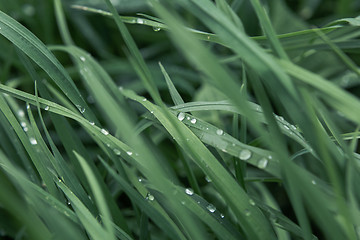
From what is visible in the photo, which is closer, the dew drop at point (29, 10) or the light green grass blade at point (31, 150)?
the light green grass blade at point (31, 150)

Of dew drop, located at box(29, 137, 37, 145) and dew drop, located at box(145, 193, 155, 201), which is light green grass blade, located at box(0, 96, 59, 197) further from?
dew drop, located at box(145, 193, 155, 201)

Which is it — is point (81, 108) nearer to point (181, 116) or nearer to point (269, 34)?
point (181, 116)

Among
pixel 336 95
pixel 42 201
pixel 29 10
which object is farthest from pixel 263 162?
pixel 29 10

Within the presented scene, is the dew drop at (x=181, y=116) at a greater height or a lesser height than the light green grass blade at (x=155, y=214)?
greater

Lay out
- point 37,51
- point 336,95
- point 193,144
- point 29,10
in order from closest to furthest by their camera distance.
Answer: point 336,95, point 193,144, point 37,51, point 29,10

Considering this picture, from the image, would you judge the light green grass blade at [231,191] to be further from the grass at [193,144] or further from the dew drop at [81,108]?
the dew drop at [81,108]

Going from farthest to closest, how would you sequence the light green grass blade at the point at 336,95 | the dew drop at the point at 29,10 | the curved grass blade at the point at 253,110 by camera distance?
the dew drop at the point at 29,10 < the curved grass blade at the point at 253,110 < the light green grass blade at the point at 336,95

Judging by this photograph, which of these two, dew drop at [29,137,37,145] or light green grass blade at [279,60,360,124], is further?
dew drop at [29,137,37,145]

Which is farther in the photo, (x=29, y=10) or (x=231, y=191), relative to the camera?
(x=29, y=10)

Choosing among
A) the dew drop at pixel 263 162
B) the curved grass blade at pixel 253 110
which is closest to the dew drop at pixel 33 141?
the curved grass blade at pixel 253 110

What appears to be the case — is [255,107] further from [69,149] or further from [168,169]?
[69,149]

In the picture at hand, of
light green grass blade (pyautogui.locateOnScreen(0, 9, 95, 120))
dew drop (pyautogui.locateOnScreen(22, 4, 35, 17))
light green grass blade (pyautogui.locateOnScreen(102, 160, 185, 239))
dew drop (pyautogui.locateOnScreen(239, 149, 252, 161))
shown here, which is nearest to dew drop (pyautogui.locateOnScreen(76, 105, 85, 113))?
light green grass blade (pyautogui.locateOnScreen(0, 9, 95, 120))

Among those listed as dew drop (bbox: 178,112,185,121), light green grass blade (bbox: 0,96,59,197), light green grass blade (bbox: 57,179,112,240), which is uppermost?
light green grass blade (bbox: 0,96,59,197)
